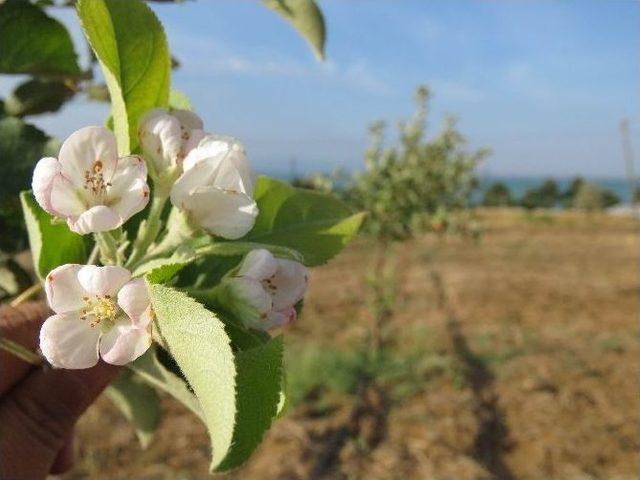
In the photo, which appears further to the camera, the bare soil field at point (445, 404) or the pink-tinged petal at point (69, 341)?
the bare soil field at point (445, 404)

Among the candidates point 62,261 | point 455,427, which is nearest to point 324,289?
point 455,427

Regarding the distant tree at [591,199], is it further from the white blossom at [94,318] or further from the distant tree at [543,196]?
the white blossom at [94,318]

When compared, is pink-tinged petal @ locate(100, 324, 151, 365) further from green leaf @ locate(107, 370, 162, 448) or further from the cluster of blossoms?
green leaf @ locate(107, 370, 162, 448)

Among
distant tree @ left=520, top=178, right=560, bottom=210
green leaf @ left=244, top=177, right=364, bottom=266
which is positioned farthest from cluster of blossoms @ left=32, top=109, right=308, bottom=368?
distant tree @ left=520, top=178, right=560, bottom=210

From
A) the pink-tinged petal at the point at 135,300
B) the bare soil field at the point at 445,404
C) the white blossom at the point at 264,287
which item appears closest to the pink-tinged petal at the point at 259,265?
the white blossom at the point at 264,287

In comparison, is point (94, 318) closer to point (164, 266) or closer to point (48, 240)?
point (164, 266)

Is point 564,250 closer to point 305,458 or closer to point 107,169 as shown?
point 305,458

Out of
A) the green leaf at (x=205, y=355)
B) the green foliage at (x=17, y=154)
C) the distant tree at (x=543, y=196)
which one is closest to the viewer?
the green leaf at (x=205, y=355)
